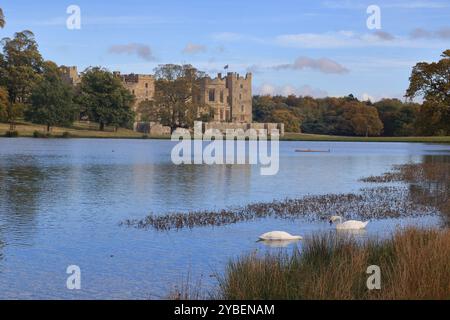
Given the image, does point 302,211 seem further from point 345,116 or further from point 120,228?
point 345,116

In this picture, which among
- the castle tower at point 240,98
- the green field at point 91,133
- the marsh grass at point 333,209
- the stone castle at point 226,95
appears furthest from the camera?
the castle tower at point 240,98

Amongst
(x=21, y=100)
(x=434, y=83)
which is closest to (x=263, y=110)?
(x=21, y=100)

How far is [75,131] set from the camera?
9156 cm

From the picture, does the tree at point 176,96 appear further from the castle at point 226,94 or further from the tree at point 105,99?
the castle at point 226,94

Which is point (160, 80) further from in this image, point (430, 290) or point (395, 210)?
point (430, 290)

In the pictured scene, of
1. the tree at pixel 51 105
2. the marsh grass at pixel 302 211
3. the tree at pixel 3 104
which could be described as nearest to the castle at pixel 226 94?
the tree at pixel 51 105

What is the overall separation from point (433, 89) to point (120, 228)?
61.7m

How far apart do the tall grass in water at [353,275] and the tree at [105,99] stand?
8628 cm

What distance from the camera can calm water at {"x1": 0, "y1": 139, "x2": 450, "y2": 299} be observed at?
11242 mm

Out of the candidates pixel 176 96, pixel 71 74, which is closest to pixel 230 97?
pixel 176 96

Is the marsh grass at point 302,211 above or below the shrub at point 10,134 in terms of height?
below

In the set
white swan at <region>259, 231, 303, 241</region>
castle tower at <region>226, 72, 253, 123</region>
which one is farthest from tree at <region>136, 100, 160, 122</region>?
white swan at <region>259, 231, 303, 241</region>

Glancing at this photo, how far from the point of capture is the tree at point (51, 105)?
84000mm

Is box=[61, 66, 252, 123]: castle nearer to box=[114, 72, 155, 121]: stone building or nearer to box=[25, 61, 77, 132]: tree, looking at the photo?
box=[114, 72, 155, 121]: stone building
